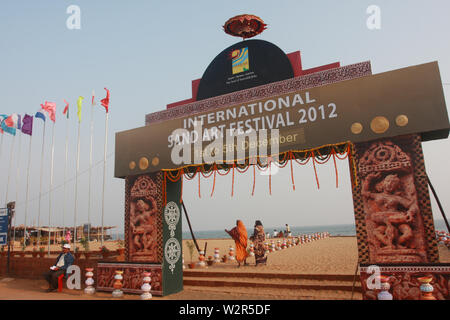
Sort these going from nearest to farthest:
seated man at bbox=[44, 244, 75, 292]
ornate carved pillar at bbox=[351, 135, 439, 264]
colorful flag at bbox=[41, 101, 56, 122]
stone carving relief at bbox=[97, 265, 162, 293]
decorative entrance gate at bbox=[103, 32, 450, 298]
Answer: ornate carved pillar at bbox=[351, 135, 439, 264], decorative entrance gate at bbox=[103, 32, 450, 298], stone carving relief at bbox=[97, 265, 162, 293], seated man at bbox=[44, 244, 75, 292], colorful flag at bbox=[41, 101, 56, 122]

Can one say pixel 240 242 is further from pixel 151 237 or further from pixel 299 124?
pixel 299 124

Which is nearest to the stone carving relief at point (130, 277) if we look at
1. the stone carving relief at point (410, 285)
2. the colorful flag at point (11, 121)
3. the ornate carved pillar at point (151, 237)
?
the ornate carved pillar at point (151, 237)

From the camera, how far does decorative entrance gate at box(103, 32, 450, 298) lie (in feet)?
23.1

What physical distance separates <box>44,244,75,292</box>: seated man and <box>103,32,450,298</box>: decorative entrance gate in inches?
57.2

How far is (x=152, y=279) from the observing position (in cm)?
969

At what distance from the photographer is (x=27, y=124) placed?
765 inches

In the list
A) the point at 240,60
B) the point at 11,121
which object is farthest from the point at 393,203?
the point at 11,121

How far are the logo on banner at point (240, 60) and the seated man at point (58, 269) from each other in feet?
27.8

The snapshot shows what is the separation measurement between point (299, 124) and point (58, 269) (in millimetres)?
9409

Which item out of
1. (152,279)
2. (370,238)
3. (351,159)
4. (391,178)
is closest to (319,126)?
(351,159)

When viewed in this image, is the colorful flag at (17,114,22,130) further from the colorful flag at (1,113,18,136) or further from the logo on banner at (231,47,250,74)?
the logo on banner at (231,47,250,74)

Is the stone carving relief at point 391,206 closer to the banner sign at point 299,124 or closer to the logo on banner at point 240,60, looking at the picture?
the banner sign at point 299,124

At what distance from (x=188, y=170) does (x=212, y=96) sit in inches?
105

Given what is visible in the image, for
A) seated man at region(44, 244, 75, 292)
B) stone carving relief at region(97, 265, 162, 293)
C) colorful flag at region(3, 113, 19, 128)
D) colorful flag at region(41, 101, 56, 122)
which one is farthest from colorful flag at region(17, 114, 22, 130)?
stone carving relief at region(97, 265, 162, 293)
